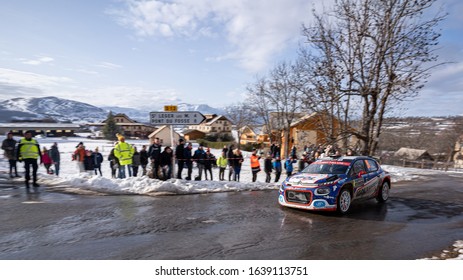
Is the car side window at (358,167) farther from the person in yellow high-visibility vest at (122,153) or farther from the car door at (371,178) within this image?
the person in yellow high-visibility vest at (122,153)

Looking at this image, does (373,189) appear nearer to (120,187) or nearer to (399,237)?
(399,237)

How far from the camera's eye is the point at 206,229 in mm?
5863

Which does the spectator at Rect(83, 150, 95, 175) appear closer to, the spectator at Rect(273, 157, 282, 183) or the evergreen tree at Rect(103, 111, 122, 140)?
the spectator at Rect(273, 157, 282, 183)

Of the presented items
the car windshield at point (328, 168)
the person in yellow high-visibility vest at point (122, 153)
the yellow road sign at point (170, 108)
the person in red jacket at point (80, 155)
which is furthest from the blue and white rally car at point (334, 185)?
the person in red jacket at point (80, 155)

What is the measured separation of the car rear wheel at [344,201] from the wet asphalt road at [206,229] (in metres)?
0.29

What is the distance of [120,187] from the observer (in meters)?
9.42

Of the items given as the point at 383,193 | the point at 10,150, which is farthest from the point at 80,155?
the point at 383,193

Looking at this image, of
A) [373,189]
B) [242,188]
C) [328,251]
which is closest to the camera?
[328,251]

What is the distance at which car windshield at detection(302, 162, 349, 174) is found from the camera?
802cm

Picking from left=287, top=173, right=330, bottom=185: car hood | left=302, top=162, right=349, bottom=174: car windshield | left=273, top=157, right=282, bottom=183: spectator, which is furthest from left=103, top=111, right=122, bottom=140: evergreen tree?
left=287, top=173, right=330, bottom=185: car hood

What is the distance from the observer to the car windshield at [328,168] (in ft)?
26.3

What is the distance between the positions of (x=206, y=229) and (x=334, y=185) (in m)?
3.61

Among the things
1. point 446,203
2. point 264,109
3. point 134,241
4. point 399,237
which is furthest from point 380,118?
point 264,109

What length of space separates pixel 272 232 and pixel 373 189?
4688 millimetres
